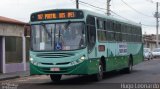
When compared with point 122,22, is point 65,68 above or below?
below

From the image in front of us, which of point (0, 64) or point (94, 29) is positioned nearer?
point (94, 29)

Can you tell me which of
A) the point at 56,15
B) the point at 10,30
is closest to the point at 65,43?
the point at 56,15

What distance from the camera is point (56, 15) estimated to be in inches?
814

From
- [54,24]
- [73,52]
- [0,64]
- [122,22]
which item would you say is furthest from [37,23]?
[0,64]

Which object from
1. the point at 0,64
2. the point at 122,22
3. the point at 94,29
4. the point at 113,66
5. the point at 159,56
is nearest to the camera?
the point at 94,29

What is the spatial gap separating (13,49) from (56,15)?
13625mm

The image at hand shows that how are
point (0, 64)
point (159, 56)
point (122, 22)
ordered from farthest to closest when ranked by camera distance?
1. point (159, 56)
2. point (0, 64)
3. point (122, 22)

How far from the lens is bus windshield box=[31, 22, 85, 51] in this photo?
20188 millimetres

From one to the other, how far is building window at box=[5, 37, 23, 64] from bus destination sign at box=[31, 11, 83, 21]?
1203 cm

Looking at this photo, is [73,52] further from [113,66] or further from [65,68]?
[113,66]

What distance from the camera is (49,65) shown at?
2030 cm

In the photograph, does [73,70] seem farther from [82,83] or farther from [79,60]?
[82,83]

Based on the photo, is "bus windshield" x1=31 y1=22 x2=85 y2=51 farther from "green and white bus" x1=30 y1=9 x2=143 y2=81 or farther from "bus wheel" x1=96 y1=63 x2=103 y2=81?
"bus wheel" x1=96 y1=63 x2=103 y2=81

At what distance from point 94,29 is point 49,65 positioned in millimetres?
2818
